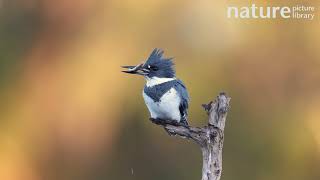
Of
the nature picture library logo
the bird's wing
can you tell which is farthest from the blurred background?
the bird's wing

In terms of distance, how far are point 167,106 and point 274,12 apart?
5.18 feet

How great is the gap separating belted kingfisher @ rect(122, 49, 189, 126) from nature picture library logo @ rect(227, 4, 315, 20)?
1343mm

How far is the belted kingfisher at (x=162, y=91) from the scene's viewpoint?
2.49 metres

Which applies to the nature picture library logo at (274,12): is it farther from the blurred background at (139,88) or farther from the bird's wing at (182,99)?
the bird's wing at (182,99)

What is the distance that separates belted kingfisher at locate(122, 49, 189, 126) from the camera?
8.16ft

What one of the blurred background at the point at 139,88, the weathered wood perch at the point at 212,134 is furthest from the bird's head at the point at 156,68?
the blurred background at the point at 139,88

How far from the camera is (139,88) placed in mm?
3873

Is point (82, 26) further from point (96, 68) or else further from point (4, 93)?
point (4, 93)

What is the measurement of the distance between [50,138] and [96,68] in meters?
0.57

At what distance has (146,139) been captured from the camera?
12.9 ft

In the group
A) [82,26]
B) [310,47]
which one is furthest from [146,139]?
[310,47]

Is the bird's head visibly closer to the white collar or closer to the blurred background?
the white collar

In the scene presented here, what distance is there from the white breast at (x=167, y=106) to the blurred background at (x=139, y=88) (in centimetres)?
124

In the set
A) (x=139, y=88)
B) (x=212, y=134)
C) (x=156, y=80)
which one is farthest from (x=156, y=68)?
(x=139, y=88)
